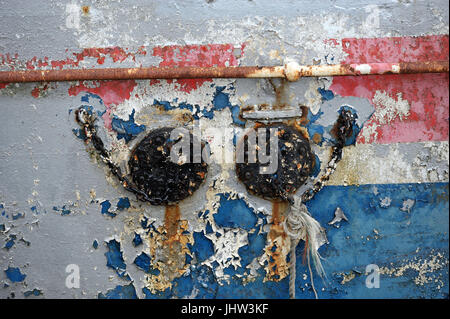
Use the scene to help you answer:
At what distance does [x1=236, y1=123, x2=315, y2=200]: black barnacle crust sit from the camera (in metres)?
1.87

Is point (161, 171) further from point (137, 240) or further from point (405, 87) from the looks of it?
point (405, 87)

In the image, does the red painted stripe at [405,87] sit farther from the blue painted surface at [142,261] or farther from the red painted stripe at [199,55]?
the blue painted surface at [142,261]

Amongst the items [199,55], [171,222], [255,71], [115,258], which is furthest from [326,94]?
[115,258]

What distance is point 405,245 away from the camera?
196 centimetres

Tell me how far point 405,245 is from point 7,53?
200 cm

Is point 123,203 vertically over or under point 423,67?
under

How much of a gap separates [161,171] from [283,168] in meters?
0.54

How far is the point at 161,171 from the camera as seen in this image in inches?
74.5

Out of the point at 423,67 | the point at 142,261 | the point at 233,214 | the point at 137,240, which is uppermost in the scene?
the point at 423,67

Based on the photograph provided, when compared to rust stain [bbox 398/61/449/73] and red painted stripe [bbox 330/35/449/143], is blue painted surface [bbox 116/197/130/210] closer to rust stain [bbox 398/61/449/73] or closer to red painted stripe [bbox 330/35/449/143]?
red painted stripe [bbox 330/35/449/143]

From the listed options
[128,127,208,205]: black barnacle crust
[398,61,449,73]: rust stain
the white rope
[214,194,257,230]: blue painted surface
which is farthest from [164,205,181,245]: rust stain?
[398,61,449,73]: rust stain

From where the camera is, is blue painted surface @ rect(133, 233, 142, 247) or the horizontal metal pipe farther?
blue painted surface @ rect(133, 233, 142, 247)

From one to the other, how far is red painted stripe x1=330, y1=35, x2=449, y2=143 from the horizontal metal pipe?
6cm
